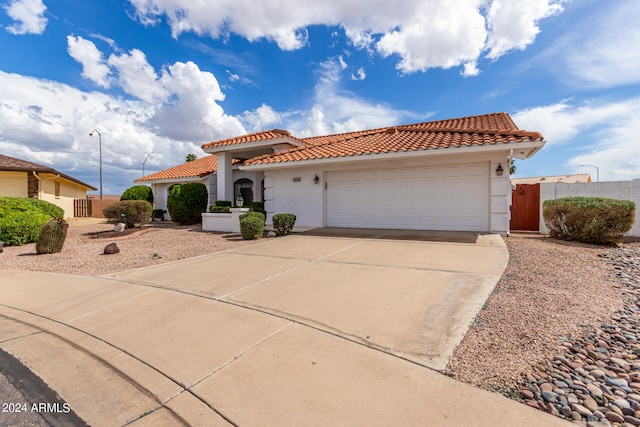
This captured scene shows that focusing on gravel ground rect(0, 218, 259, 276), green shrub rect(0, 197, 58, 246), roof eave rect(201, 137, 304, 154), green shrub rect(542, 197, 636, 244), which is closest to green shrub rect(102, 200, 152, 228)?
gravel ground rect(0, 218, 259, 276)

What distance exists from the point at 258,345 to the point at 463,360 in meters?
2.00

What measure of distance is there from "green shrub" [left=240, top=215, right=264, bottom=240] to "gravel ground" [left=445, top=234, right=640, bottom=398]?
24.9 ft

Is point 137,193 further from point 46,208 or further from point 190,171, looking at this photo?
point 46,208

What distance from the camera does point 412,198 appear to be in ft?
36.3

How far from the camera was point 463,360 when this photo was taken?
282 cm

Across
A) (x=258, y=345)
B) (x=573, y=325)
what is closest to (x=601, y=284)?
(x=573, y=325)

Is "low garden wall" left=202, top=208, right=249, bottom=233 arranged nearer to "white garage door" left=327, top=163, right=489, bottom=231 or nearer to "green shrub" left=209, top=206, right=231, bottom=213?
"green shrub" left=209, top=206, right=231, bottom=213

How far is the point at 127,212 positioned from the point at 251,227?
684 cm

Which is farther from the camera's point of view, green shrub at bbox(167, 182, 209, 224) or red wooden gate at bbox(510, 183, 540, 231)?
green shrub at bbox(167, 182, 209, 224)

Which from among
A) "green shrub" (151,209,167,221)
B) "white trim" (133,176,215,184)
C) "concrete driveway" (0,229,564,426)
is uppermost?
"white trim" (133,176,215,184)

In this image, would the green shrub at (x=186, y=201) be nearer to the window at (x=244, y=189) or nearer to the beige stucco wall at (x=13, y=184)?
the window at (x=244, y=189)

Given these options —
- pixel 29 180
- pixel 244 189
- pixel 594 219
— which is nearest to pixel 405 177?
pixel 594 219

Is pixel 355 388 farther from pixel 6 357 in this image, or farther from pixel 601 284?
pixel 601 284

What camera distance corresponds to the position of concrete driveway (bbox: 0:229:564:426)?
2.31m
